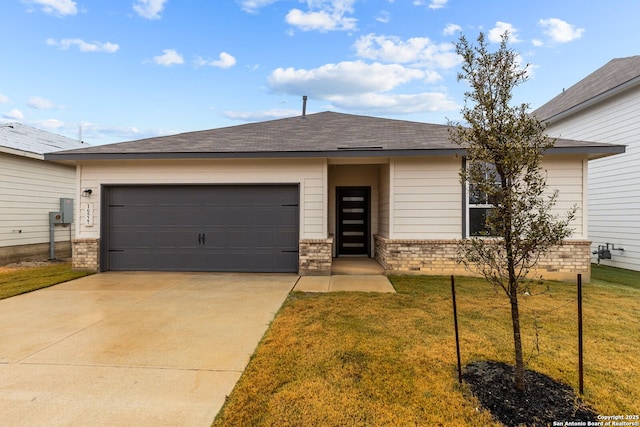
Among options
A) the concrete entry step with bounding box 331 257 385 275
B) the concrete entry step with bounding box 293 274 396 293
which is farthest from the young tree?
the concrete entry step with bounding box 331 257 385 275

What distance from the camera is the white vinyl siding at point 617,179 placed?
27.9ft

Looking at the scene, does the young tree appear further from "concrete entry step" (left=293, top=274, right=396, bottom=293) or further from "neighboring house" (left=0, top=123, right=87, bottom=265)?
"neighboring house" (left=0, top=123, right=87, bottom=265)

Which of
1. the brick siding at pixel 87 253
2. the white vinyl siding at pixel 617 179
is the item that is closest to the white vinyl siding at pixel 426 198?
the white vinyl siding at pixel 617 179

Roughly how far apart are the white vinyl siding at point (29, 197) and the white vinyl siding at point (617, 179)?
1550 cm

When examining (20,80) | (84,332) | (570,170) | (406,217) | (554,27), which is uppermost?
(554,27)

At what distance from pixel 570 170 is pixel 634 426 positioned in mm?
6419

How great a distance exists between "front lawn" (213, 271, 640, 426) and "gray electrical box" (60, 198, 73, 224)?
9961 mm

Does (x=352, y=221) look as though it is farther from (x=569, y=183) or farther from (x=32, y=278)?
(x=32, y=278)

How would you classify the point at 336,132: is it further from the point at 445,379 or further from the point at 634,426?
the point at 634,426

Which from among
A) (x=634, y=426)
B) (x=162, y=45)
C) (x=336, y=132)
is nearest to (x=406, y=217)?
(x=336, y=132)

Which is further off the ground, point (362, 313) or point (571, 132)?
point (571, 132)

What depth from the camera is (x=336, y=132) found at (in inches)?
350

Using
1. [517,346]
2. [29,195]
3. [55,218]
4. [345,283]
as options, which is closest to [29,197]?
[29,195]

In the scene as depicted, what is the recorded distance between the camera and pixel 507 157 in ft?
7.82
